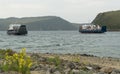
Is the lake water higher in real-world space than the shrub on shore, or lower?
lower

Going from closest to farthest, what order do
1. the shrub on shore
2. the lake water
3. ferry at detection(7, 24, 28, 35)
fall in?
the shrub on shore < the lake water < ferry at detection(7, 24, 28, 35)

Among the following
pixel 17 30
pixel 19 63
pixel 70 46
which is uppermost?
pixel 19 63

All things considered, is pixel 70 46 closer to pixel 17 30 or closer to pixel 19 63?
pixel 19 63

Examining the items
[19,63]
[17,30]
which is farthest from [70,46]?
[17,30]

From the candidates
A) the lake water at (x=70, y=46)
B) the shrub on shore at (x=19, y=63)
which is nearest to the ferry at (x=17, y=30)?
the lake water at (x=70, y=46)

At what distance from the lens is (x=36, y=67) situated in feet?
46.9

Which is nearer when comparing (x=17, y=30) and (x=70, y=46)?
(x=70, y=46)

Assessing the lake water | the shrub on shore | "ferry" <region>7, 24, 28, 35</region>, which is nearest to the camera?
the shrub on shore

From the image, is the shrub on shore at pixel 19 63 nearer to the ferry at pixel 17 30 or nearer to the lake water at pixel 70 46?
the lake water at pixel 70 46

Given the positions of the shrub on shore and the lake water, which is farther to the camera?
the lake water

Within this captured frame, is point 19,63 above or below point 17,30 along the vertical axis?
above

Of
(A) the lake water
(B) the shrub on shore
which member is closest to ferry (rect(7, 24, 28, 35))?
(A) the lake water

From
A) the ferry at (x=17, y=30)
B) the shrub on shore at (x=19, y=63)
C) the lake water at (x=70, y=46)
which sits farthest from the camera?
the ferry at (x=17, y=30)

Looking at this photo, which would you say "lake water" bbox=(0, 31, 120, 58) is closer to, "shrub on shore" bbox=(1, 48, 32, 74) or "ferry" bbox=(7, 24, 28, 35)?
"shrub on shore" bbox=(1, 48, 32, 74)
